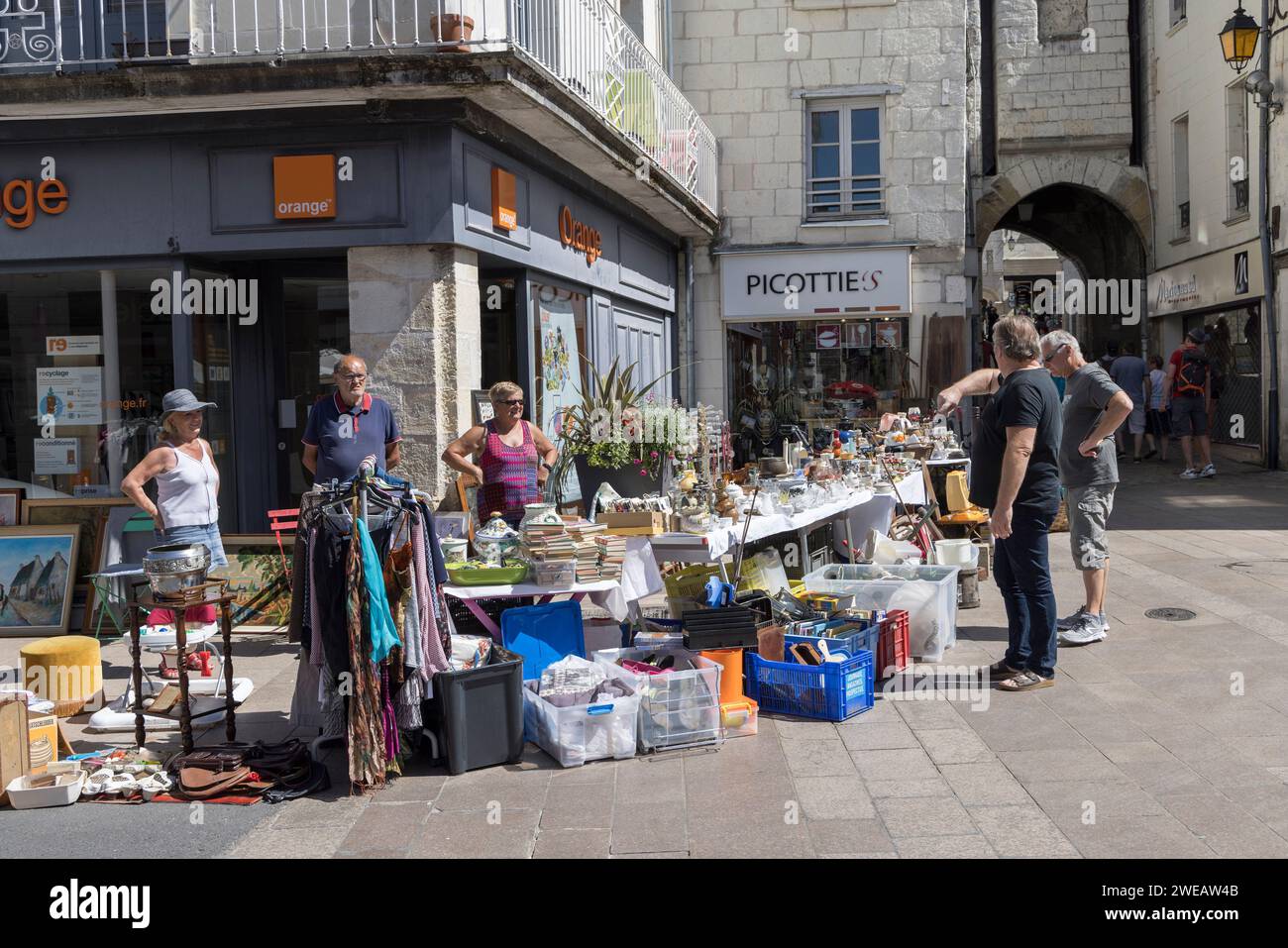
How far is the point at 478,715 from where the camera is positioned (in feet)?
18.1

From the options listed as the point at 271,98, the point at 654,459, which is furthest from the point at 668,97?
the point at 654,459

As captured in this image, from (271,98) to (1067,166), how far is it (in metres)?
17.6

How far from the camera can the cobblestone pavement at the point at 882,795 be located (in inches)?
179

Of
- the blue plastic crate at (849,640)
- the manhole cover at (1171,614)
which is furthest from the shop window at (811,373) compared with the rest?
the blue plastic crate at (849,640)

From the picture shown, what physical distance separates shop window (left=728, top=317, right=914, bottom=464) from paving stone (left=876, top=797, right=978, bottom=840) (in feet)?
40.2

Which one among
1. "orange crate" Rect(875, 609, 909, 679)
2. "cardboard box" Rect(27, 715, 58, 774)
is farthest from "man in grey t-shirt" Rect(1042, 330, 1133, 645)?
"cardboard box" Rect(27, 715, 58, 774)

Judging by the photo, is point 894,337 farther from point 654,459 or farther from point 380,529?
point 380,529

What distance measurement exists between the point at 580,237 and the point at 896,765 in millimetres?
7441

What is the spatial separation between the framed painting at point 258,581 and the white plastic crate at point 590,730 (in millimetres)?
3717

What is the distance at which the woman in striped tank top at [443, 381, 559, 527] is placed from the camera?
7.78 m

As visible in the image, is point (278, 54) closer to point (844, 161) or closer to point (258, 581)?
point (258, 581)

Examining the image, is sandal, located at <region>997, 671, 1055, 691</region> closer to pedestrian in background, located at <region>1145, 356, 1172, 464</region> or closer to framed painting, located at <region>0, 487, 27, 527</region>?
framed painting, located at <region>0, 487, 27, 527</region>

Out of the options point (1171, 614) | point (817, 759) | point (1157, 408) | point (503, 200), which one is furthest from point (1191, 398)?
point (817, 759)

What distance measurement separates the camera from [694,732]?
5.78 meters
